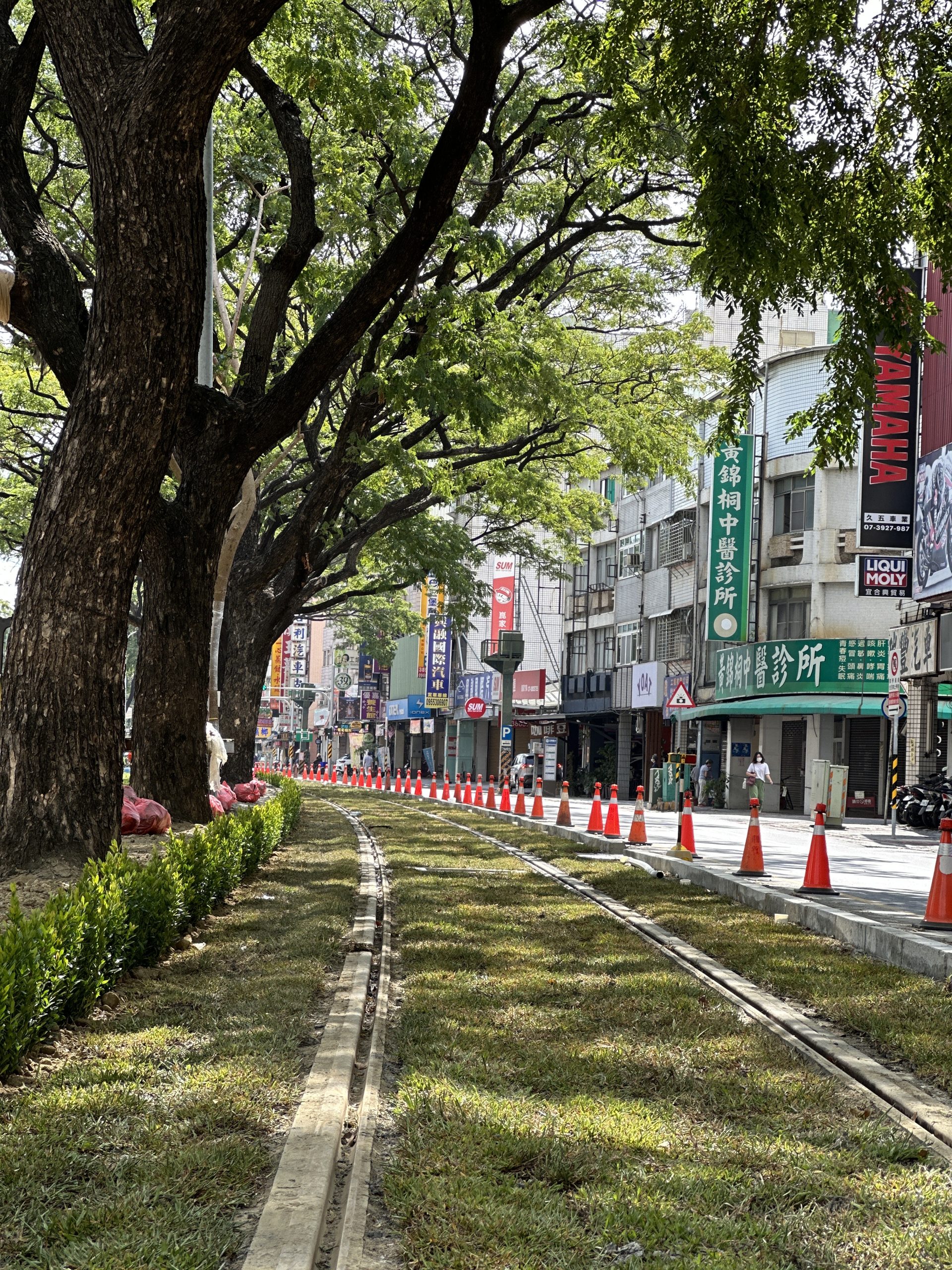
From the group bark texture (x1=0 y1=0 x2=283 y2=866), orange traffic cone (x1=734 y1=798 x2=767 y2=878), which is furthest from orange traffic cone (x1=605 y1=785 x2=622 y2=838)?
bark texture (x1=0 y1=0 x2=283 y2=866)

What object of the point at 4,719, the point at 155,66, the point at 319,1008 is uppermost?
the point at 155,66

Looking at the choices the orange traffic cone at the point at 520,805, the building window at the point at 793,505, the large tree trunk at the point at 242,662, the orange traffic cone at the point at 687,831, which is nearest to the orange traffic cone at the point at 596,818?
the orange traffic cone at the point at 687,831

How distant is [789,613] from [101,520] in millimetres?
35466

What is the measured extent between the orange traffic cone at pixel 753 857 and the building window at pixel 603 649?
40.7 m

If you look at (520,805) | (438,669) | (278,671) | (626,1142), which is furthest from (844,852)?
(278,671)

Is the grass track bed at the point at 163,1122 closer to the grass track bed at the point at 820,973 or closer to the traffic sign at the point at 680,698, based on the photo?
the grass track bed at the point at 820,973

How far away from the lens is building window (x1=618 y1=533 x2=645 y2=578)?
53438mm

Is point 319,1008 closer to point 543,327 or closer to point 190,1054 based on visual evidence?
point 190,1054

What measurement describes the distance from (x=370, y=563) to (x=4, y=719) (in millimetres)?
24593

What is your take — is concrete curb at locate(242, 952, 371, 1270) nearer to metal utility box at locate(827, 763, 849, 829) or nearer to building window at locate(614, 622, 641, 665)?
metal utility box at locate(827, 763, 849, 829)

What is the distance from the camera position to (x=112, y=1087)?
5.44 metres

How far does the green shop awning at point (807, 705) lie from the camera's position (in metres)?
38.7

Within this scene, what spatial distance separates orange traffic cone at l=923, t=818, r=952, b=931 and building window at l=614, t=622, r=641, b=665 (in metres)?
42.0

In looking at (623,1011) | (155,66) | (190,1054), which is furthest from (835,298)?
(190,1054)
